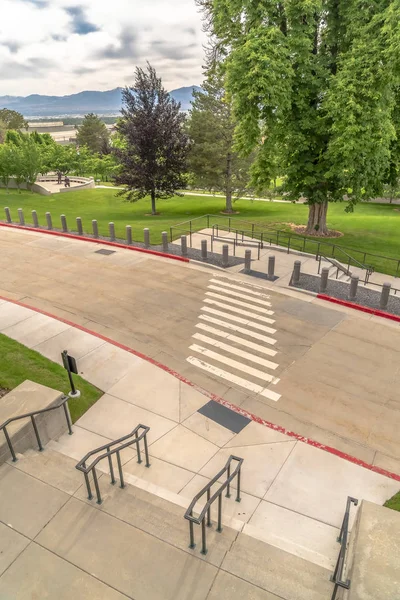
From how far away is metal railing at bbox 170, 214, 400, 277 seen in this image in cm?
1958

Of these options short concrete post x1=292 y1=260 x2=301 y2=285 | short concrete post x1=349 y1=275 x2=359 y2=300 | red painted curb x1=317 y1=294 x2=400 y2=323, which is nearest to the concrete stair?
red painted curb x1=317 y1=294 x2=400 y2=323

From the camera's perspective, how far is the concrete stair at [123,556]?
4.56 m

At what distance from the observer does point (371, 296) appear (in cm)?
1589

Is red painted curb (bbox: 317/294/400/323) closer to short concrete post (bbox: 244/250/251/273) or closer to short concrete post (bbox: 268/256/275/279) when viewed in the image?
short concrete post (bbox: 268/256/275/279)

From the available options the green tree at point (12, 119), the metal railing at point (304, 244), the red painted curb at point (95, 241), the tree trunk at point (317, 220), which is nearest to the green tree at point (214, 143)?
the metal railing at point (304, 244)

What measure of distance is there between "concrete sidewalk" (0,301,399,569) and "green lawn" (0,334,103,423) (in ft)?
0.90

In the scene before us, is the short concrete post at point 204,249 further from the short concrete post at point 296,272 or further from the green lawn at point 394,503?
the green lawn at point 394,503

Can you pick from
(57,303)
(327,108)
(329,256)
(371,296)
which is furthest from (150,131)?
(371,296)

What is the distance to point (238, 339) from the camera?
12578 mm

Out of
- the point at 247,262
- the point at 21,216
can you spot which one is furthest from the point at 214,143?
Result: the point at 247,262

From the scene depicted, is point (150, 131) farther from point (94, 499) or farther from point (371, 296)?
point (94, 499)

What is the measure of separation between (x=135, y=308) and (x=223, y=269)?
18.9 feet

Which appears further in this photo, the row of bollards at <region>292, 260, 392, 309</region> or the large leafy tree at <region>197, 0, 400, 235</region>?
the large leafy tree at <region>197, 0, 400, 235</region>

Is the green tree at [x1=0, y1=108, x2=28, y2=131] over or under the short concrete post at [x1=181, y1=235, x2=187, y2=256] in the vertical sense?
over
